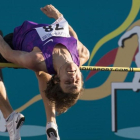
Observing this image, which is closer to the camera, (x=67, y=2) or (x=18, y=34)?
(x=18, y=34)

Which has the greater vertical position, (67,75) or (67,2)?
(67,2)

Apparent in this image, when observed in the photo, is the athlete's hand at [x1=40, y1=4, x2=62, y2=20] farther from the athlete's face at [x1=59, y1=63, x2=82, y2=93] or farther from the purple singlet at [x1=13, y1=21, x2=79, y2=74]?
the athlete's face at [x1=59, y1=63, x2=82, y2=93]

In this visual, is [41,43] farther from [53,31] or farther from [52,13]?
[52,13]

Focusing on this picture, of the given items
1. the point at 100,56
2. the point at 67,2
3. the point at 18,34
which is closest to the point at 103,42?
the point at 100,56

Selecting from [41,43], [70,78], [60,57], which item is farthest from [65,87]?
[41,43]

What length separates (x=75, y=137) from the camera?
21.4ft

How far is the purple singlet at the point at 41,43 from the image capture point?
16.1 feet

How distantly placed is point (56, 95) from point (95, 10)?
1761 millimetres

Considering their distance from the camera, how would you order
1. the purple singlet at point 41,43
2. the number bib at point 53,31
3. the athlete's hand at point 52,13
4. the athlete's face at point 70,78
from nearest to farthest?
the athlete's face at point 70,78
the purple singlet at point 41,43
the number bib at point 53,31
the athlete's hand at point 52,13

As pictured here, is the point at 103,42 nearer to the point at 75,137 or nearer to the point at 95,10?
the point at 95,10

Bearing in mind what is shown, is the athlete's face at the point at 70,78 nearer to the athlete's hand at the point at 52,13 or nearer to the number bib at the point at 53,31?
the number bib at the point at 53,31

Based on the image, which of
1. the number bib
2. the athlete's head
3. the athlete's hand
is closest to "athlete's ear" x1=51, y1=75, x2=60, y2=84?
the athlete's head

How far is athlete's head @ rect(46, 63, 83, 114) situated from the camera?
4.82 metres

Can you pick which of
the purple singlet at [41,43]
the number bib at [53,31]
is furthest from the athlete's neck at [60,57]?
the number bib at [53,31]
